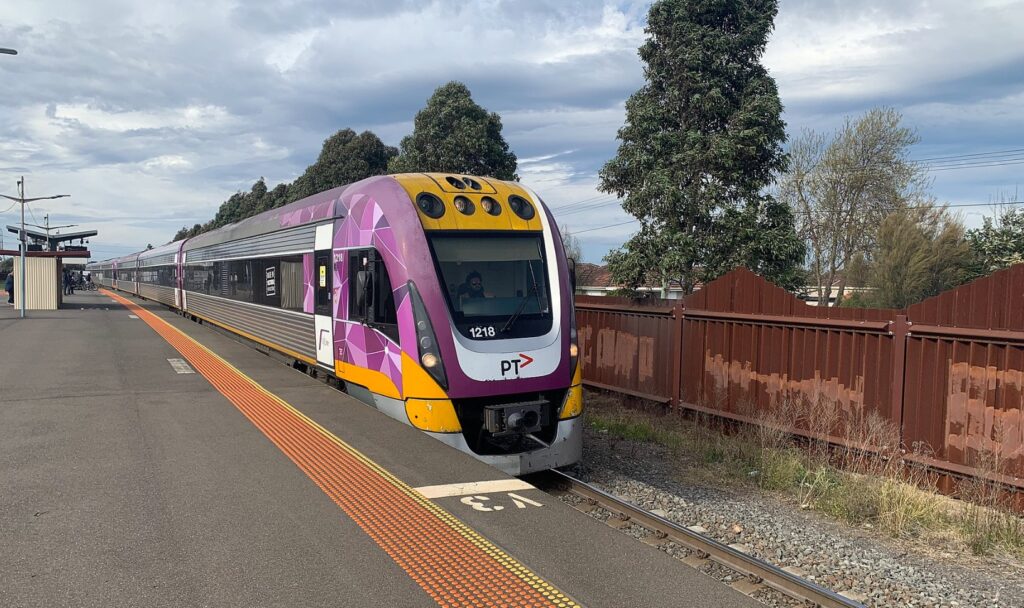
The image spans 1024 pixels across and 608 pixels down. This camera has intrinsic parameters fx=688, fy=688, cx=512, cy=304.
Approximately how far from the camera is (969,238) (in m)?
29.5

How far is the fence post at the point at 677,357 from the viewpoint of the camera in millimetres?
10641

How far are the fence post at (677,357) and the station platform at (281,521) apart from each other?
454cm

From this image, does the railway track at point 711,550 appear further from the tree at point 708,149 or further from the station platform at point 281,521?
the tree at point 708,149

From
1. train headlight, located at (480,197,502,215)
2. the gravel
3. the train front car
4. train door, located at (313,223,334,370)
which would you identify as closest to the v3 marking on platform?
train door, located at (313,223,334,370)

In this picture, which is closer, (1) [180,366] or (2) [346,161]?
(1) [180,366]

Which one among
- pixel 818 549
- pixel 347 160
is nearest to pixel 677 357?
pixel 818 549

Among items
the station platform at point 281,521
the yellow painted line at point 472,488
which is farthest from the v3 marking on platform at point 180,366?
the yellow painted line at point 472,488

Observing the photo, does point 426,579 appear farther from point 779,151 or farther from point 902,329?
point 779,151

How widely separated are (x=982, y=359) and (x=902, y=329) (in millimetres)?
846

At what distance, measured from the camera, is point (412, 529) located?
17.2 feet

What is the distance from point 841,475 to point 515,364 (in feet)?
12.0

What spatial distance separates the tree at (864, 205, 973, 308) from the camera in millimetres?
28875

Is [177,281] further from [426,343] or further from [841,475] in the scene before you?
[841,475]

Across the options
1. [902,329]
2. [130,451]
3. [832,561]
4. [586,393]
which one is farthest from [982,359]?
[130,451]
